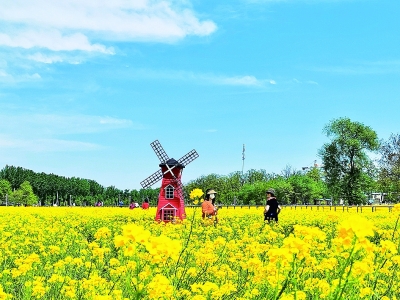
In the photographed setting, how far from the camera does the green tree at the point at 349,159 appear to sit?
174 feet

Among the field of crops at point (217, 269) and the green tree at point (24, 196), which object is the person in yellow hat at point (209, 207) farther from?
the green tree at point (24, 196)

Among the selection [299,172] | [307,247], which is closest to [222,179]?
[299,172]

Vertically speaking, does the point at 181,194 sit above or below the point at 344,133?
below

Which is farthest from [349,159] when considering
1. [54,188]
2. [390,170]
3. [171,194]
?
[54,188]

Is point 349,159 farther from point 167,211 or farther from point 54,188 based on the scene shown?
point 54,188

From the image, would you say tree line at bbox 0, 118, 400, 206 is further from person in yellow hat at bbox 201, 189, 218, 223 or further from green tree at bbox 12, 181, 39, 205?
person in yellow hat at bbox 201, 189, 218, 223

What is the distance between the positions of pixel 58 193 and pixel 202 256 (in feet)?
262

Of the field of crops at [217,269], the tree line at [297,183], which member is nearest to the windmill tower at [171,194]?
the field of crops at [217,269]

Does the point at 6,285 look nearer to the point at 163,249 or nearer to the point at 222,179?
the point at 163,249

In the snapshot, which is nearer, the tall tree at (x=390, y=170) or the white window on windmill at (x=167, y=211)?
the white window on windmill at (x=167, y=211)

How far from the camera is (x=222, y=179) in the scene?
74750 millimetres

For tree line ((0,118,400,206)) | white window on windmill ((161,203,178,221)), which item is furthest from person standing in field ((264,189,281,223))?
tree line ((0,118,400,206))

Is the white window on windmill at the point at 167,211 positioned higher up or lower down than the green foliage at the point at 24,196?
lower down

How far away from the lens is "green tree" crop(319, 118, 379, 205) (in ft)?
174
